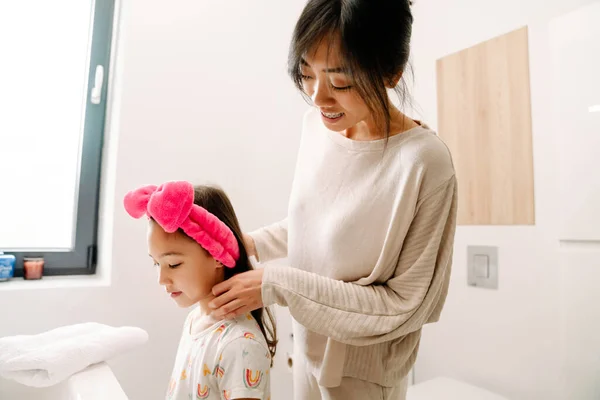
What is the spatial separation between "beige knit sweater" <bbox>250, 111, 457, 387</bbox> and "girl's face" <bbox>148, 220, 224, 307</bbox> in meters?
0.19

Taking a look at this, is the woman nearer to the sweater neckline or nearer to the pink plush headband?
the sweater neckline

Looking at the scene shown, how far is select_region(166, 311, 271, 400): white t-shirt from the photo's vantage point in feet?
2.43

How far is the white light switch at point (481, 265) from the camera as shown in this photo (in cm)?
156

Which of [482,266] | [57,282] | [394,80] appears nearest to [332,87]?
[394,80]

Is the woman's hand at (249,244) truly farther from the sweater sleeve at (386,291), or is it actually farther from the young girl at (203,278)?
the sweater sleeve at (386,291)

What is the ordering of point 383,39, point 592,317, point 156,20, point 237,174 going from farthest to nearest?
point 237,174
point 156,20
point 592,317
point 383,39

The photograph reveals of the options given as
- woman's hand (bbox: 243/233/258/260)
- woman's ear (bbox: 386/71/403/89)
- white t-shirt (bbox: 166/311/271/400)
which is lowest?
white t-shirt (bbox: 166/311/271/400)

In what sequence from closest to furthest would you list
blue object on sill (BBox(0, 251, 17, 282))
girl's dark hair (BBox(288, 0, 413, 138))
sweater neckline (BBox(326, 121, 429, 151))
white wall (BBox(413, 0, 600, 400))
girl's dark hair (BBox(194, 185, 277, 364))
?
girl's dark hair (BBox(288, 0, 413, 138))
sweater neckline (BBox(326, 121, 429, 151))
girl's dark hair (BBox(194, 185, 277, 364))
white wall (BBox(413, 0, 600, 400))
blue object on sill (BBox(0, 251, 17, 282))

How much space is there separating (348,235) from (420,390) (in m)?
0.95

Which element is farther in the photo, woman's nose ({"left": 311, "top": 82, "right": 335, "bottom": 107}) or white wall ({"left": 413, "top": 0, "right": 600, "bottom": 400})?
white wall ({"left": 413, "top": 0, "right": 600, "bottom": 400})

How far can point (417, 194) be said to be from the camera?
2.42 feet

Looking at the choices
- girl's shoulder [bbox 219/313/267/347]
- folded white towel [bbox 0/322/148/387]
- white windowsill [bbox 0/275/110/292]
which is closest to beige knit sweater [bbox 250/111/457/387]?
girl's shoulder [bbox 219/313/267/347]

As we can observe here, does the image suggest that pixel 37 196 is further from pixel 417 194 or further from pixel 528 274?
pixel 528 274

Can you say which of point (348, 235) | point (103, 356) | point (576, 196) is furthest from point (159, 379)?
point (576, 196)
